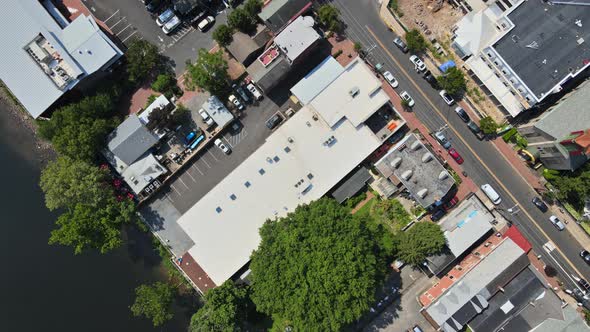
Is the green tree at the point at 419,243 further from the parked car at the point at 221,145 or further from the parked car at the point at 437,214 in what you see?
the parked car at the point at 221,145

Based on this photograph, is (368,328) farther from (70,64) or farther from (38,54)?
(38,54)

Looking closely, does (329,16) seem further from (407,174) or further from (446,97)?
(407,174)

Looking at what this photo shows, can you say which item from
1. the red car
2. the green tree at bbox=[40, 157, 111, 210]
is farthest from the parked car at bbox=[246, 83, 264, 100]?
the red car

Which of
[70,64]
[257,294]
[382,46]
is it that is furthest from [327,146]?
[70,64]

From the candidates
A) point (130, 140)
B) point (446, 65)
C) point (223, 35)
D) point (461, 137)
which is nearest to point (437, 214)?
point (461, 137)

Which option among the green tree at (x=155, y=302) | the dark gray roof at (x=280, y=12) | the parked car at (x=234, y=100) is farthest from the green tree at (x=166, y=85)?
the green tree at (x=155, y=302)
